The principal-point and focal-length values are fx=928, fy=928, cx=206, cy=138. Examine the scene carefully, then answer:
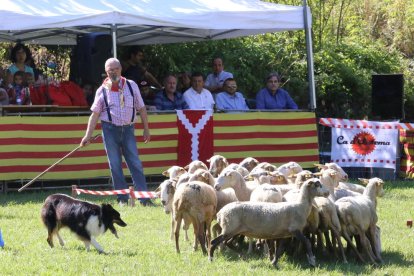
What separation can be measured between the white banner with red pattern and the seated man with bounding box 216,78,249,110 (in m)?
1.58

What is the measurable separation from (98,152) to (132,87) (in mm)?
2619

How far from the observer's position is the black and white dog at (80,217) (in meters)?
8.83

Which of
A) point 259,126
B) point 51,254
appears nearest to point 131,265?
point 51,254

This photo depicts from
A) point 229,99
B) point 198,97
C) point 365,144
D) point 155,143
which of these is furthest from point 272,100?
point 155,143

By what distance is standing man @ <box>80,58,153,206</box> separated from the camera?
12.1 meters

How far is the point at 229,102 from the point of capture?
52.7ft

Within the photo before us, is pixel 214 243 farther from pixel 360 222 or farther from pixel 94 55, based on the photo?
pixel 94 55

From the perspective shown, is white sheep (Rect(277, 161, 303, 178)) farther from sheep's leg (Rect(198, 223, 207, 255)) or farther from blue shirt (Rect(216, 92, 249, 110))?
blue shirt (Rect(216, 92, 249, 110))

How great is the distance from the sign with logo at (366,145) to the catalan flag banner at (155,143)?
47 centimetres

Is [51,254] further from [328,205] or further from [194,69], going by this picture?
[194,69]

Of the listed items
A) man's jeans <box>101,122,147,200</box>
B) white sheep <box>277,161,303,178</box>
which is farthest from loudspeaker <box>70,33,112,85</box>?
white sheep <box>277,161,303,178</box>

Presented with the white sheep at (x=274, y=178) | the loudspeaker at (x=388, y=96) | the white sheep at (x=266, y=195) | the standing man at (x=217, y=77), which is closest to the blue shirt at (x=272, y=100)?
the standing man at (x=217, y=77)

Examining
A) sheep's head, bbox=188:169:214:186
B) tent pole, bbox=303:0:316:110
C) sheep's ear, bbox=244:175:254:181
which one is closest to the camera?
sheep's head, bbox=188:169:214:186

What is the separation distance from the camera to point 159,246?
9438mm
